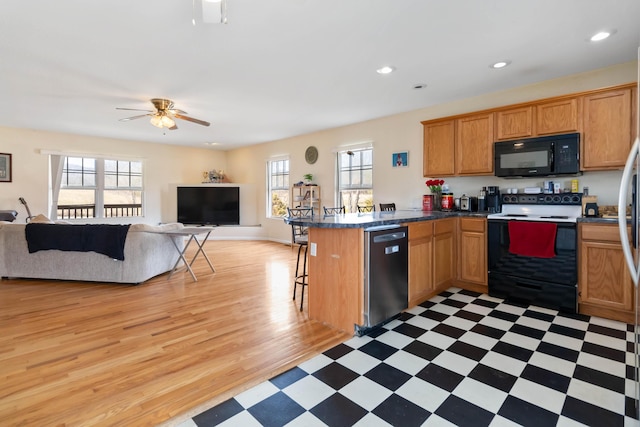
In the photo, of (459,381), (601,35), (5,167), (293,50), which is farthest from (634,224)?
(5,167)

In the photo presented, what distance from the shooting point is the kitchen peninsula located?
2.50m

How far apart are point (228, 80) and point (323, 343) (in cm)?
295

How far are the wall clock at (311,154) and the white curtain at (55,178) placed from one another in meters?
4.86

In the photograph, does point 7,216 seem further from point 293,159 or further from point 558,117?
point 558,117

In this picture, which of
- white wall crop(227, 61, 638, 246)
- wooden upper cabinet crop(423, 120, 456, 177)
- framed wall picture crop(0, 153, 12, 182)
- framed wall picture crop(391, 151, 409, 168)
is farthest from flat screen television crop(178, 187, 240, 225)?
wooden upper cabinet crop(423, 120, 456, 177)

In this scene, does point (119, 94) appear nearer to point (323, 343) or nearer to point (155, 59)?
point (155, 59)

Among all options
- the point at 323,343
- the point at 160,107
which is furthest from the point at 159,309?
the point at 160,107

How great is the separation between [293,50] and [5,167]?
6.19 metres

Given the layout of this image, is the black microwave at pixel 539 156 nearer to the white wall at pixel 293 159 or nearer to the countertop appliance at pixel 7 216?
the white wall at pixel 293 159

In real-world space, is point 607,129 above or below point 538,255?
above

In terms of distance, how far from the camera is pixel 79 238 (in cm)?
393

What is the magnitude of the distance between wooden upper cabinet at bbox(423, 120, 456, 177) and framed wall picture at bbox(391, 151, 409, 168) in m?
0.51

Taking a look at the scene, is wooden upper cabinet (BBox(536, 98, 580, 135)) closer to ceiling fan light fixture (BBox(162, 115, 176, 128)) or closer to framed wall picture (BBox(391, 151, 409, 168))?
framed wall picture (BBox(391, 151, 409, 168))

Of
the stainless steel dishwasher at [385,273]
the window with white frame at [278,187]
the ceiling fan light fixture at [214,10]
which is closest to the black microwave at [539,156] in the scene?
the stainless steel dishwasher at [385,273]
